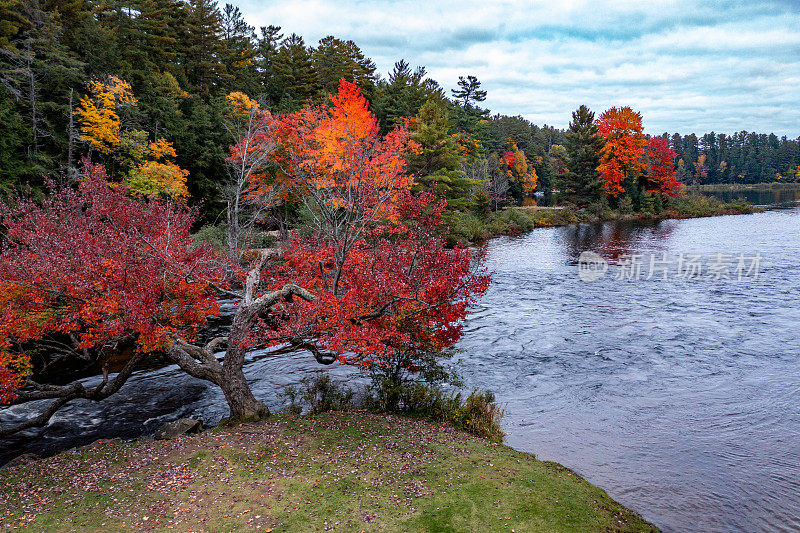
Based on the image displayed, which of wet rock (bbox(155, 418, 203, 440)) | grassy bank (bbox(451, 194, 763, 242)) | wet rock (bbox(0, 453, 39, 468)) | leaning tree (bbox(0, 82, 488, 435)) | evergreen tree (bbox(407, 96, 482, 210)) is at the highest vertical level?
evergreen tree (bbox(407, 96, 482, 210))

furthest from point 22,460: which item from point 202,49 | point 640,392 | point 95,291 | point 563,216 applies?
point 563,216

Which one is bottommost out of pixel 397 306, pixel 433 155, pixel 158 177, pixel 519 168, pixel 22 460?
pixel 22 460

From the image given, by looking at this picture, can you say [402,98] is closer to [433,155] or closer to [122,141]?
[433,155]

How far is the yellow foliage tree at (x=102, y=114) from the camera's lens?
31.7 metres

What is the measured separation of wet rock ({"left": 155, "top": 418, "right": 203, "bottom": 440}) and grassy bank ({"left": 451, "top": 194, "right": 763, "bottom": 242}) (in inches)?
1203

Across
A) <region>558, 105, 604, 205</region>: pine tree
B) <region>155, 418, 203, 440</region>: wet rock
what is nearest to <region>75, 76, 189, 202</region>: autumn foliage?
<region>155, 418, 203, 440</region>: wet rock

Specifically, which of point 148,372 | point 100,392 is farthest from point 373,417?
point 148,372

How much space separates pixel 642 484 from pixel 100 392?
45.5ft

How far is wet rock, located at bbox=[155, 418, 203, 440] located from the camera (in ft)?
37.5

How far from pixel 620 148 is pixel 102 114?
61400mm

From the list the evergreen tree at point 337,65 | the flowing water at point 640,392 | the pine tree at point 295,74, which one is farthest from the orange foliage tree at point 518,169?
the flowing water at point 640,392

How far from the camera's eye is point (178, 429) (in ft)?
37.8

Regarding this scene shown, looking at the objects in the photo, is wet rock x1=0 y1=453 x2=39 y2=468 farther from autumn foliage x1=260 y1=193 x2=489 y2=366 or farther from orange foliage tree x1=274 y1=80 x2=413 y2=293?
orange foliage tree x1=274 y1=80 x2=413 y2=293

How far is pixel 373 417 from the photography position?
39.6 ft
